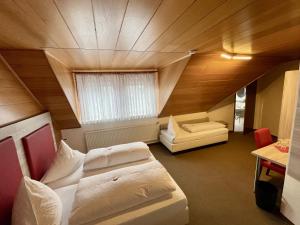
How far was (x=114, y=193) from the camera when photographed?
1.33 m

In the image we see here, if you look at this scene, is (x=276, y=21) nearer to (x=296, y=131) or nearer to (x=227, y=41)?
(x=227, y=41)

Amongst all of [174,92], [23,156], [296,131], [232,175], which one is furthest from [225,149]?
[23,156]

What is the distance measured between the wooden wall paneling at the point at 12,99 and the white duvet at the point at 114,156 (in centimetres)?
102

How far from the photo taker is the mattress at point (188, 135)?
3400mm

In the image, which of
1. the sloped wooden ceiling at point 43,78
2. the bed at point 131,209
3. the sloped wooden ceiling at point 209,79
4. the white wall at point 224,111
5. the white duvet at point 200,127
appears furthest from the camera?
the white wall at point 224,111

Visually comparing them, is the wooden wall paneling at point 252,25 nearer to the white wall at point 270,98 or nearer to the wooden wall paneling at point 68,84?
the wooden wall paneling at point 68,84

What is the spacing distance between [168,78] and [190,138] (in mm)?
1519

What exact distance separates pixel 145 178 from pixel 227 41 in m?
1.83

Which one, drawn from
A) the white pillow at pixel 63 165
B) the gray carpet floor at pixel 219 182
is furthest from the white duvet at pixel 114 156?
the gray carpet floor at pixel 219 182

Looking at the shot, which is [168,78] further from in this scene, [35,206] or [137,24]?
[35,206]

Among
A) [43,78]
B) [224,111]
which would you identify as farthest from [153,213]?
[224,111]

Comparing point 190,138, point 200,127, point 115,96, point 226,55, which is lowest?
point 190,138

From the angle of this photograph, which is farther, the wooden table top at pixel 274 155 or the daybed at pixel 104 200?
the wooden table top at pixel 274 155

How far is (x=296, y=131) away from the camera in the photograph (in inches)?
58.7
